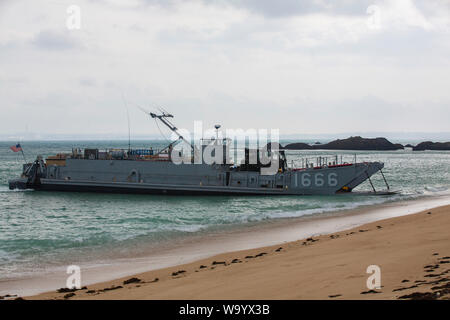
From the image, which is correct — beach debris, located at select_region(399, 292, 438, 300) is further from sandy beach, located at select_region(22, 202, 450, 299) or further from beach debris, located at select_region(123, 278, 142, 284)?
beach debris, located at select_region(123, 278, 142, 284)

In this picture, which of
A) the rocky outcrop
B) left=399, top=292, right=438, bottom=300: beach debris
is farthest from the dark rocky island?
left=399, top=292, right=438, bottom=300: beach debris

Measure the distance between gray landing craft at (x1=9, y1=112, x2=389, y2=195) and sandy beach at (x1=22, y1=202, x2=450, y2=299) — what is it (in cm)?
2374

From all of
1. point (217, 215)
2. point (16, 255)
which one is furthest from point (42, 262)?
point (217, 215)

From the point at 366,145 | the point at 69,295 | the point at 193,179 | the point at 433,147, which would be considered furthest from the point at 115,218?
the point at 366,145

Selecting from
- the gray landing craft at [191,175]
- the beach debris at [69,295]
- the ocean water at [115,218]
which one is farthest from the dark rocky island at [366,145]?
the beach debris at [69,295]

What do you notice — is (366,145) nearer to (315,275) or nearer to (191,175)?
(191,175)

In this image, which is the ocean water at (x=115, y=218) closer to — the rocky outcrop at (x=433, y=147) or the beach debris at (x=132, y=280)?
the beach debris at (x=132, y=280)

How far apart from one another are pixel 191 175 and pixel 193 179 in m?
0.41

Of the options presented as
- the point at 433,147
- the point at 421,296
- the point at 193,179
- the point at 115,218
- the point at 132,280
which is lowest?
the point at 115,218

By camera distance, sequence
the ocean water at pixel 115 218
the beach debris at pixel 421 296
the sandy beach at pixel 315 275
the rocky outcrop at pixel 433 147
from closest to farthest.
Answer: the beach debris at pixel 421 296
the sandy beach at pixel 315 275
the ocean water at pixel 115 218
the rocky outcrop at pixel 433 147

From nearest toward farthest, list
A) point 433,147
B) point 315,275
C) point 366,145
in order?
1. point 315,275
2. point 433,147
3. point 366,145

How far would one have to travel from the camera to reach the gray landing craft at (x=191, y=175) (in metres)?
41.6

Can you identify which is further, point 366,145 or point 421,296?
point 366,145

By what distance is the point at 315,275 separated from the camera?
38.2 feet
